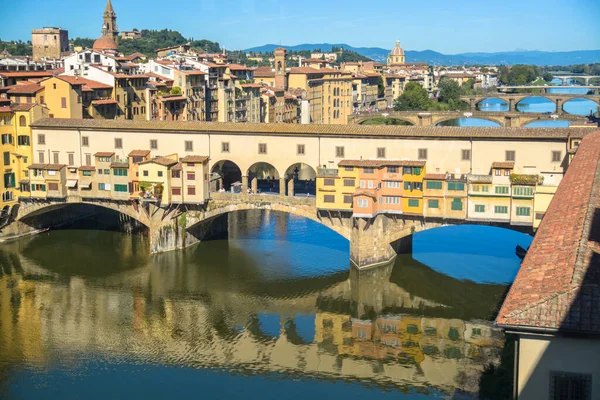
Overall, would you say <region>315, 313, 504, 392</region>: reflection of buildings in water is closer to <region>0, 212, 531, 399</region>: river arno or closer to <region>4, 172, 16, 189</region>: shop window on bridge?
<region>0, 212, 531, 399</region>: river arno

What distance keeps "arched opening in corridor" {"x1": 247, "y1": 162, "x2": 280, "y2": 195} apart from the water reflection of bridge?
4.45m

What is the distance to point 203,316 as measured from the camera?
2152cm

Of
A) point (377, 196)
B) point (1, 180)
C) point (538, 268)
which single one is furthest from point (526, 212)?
point (1, 180)

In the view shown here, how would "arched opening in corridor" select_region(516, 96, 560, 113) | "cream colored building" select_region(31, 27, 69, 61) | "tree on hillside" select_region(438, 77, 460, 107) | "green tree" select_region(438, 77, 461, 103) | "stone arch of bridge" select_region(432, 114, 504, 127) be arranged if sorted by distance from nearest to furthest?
"stone arch of bridge" select_region(432, 114, 504, 127) < "cream colored building" select_region(31, 27, 69, 61) < "tree on hillside" select_region(438, 77, 460, 107) < "green tree" select_region(438, 77, 461, 103) < "arched opening in corridor" select_region(516, 96, 560, 113)

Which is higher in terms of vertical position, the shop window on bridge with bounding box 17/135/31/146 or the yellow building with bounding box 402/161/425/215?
the shop window on bridge with bounding box 17/135/31/146

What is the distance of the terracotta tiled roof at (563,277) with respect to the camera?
8867mm

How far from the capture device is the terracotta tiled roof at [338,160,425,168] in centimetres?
2504

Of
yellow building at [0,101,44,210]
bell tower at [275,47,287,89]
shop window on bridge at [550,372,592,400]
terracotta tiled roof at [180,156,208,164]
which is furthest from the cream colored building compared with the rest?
shop window on bridge at [550,372,592,400]

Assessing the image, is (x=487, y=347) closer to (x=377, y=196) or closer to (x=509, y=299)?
(x=377, y=196)

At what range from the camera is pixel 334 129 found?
2652 centimetres

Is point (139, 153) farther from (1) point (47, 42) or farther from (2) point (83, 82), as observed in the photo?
(1) point (47, 42)

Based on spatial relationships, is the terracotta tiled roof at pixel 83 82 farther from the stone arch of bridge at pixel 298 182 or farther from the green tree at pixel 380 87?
the green tree at pixel 380 87

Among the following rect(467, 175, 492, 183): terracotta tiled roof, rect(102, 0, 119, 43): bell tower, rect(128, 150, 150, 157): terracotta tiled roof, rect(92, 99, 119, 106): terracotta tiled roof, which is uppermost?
rect(102, 0, 119, 43): bell tower

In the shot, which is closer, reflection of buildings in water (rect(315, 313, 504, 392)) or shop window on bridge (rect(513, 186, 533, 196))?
A: reflection of buildings in water (rect(315, 313, 504, 392))
